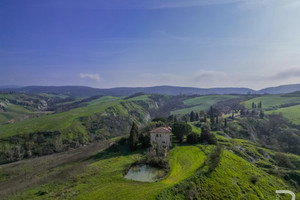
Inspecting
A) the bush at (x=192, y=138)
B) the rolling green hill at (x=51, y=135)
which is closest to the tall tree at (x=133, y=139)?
the bush at (x=192, y=138)

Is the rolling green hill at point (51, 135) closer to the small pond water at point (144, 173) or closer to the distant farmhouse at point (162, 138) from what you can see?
the distant farmhouse at point (162, 138)

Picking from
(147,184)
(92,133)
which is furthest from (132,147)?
(92,133)

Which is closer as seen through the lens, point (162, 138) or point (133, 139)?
point (162, 138)

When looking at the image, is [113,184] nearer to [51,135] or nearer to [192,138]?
[192,138]

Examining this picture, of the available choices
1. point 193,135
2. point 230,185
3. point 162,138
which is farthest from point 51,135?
point 230,185

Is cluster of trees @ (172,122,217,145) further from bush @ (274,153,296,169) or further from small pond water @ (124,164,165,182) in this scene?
bush @ (274,153,296,169)

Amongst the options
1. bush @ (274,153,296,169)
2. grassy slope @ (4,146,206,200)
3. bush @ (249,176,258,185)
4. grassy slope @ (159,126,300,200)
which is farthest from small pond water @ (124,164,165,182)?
bush @ (274,153,296,169)

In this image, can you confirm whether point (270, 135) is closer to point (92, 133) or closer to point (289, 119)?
point (289, 119)
